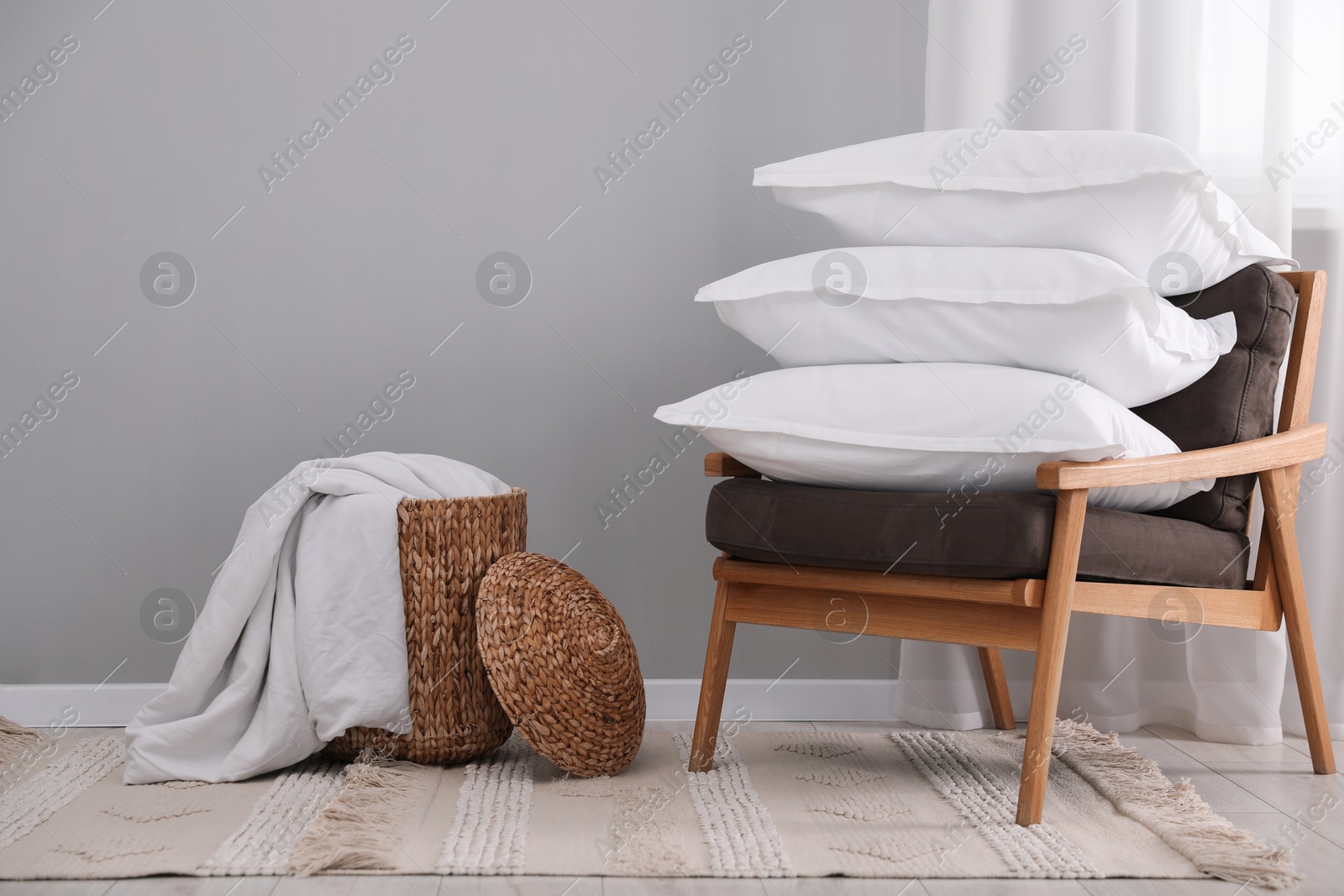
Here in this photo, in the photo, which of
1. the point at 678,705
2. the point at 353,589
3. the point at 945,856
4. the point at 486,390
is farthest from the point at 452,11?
the point at 945,856

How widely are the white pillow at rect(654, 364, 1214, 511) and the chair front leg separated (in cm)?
8

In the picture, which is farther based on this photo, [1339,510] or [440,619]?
[1339,510]

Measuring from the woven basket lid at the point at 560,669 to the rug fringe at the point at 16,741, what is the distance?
2.51 ft

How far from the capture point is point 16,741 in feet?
5.26

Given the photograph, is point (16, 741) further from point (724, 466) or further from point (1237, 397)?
point (1237, 397)

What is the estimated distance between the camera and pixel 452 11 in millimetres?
1896

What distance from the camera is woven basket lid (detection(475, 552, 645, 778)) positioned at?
1374 millimetres

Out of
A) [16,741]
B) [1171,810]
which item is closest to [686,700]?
[1171,810]

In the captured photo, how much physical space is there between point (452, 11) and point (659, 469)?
3.11ft

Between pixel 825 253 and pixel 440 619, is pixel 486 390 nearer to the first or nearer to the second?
pixel 440 619

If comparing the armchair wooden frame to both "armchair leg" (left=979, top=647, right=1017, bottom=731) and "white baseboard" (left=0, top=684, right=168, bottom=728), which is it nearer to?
"armchair leg" (left=979, top=647, right=1017, bottom=731)

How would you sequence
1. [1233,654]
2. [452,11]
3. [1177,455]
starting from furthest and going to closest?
1. [452,11]
2. [1233,654]
3. [1177,455]

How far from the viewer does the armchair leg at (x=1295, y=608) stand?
4.93ft

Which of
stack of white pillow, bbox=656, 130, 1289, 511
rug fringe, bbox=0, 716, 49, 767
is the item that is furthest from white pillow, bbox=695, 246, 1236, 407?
rug fringe, bbox=0, 716, 49, 767
